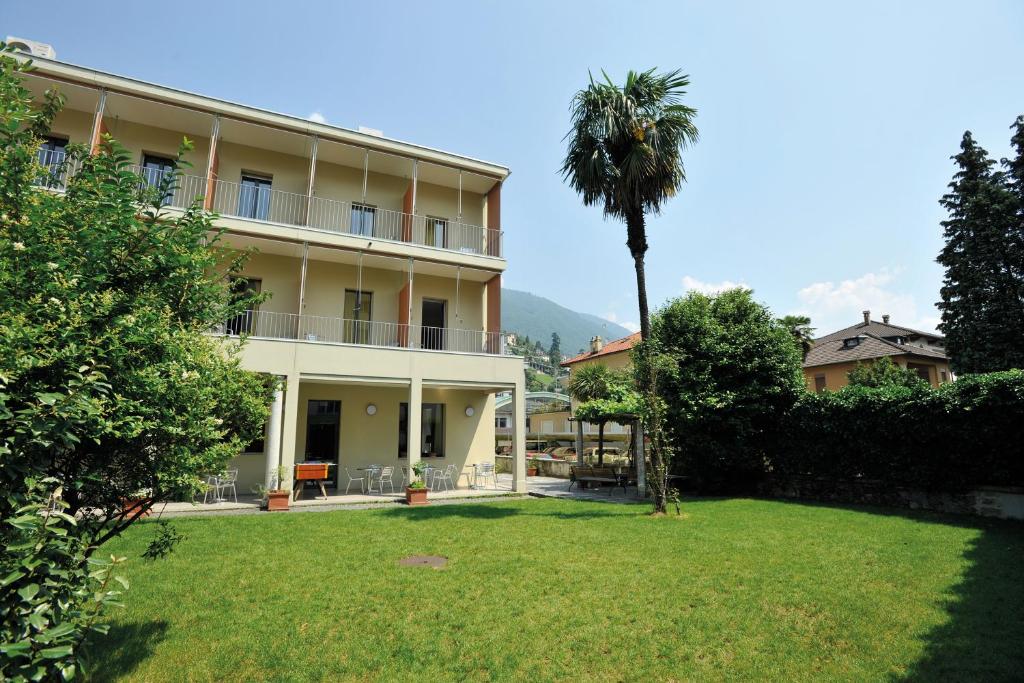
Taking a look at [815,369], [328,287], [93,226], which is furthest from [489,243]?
[815,369]

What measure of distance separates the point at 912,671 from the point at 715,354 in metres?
11.5

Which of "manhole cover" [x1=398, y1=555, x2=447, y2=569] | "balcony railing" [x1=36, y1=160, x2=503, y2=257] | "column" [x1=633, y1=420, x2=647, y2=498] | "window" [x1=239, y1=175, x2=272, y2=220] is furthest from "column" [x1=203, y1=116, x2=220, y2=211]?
"column" [x1=633, y1=420, x2=647, y2=498]

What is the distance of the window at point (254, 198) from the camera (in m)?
15.5

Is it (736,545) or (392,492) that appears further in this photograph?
(392,492)

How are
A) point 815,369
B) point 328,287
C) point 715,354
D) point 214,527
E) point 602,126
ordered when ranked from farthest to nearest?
point 815,369
point 328,287
point 715,354
point 602,126
point 214,527

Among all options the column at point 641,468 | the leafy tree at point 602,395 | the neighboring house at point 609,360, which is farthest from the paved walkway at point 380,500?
the neighboring house at point 609,360

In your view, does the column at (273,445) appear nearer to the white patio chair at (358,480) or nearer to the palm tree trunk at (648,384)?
the white patio chair at (358,480)

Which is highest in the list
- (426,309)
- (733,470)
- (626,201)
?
(626,201)

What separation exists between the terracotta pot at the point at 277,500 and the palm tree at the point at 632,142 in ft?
30.2

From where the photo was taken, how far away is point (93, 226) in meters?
3.18

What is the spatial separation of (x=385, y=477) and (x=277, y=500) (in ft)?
14.2

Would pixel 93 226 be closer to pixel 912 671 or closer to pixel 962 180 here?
pixel 912 671

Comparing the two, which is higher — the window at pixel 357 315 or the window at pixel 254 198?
the window at pixel 254 198

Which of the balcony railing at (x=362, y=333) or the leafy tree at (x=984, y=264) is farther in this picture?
the leafy tree at (x=984, y=264)
